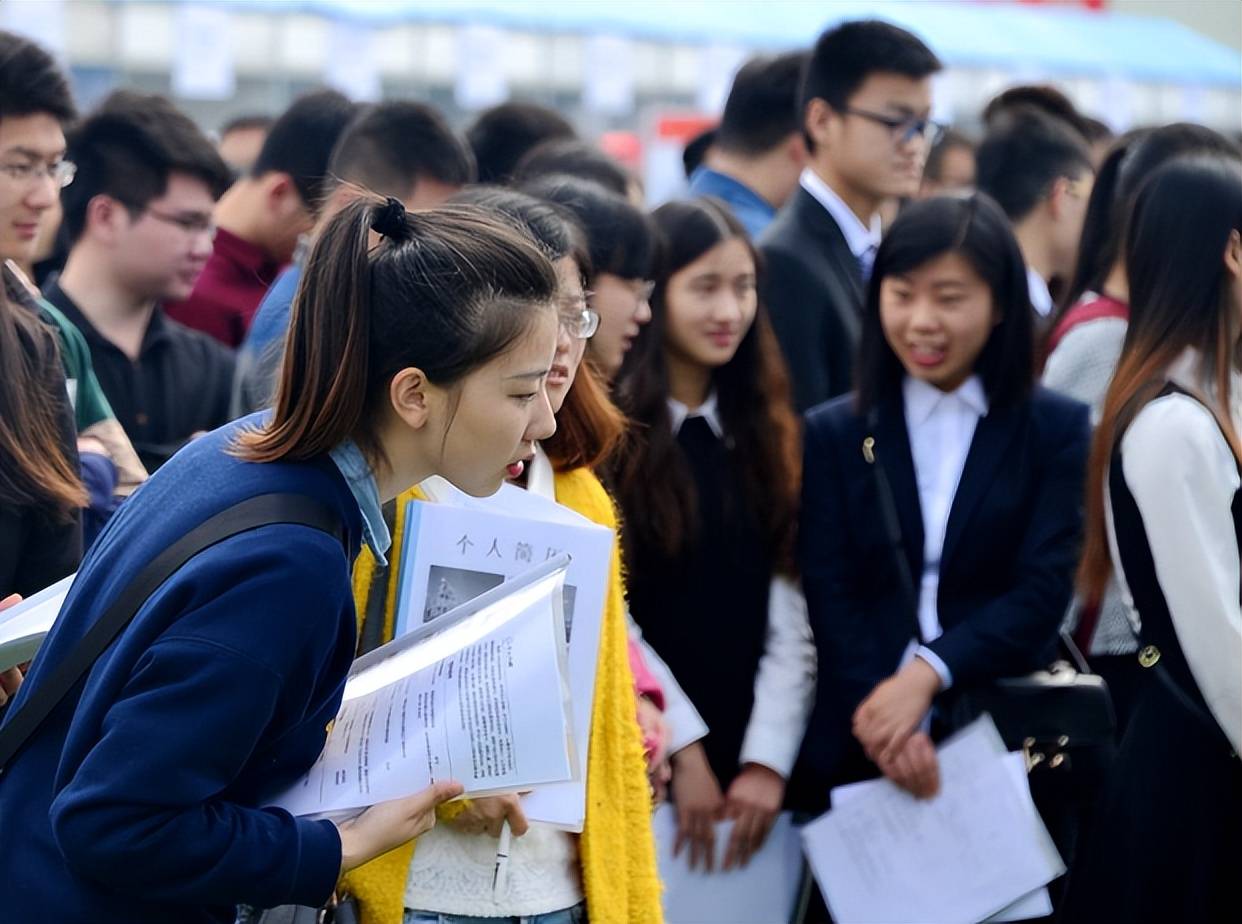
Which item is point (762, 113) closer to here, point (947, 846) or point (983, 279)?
point (983, 279)

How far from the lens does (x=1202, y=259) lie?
329cm

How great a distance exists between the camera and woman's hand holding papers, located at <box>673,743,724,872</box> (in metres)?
3.35

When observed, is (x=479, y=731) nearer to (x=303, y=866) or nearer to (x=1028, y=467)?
(x=303, y=866)

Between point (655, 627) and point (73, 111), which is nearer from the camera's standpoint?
point (73, 111)

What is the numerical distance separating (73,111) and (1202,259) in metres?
2.19

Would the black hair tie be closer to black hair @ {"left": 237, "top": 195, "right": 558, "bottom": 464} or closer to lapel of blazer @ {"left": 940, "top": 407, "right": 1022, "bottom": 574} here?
black hair @ {"left": 237, "top": 195, "right": 558, "bottom": 464}

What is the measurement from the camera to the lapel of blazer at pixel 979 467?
3.39m

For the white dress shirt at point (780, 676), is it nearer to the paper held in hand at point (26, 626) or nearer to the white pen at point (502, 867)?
the white pen at point (502, 867)

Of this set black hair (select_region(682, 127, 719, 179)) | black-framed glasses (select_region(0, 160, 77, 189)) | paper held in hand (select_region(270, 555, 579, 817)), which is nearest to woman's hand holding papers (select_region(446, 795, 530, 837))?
paper held in hand (select_region(270, 555, 579, 817))

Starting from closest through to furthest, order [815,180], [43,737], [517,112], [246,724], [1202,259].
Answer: [246,724]
[43,737]
[1202,259]
[815,180]
[517,112]

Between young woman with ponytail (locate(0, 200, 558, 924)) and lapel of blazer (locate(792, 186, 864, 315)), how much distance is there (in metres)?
2.40

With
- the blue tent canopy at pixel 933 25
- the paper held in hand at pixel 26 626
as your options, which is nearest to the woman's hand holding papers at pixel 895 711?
the paper held in hand at pixel 26 626

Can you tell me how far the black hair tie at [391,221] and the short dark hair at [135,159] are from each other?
7.95 ft

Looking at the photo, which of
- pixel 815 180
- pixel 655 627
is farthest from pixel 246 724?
pixel 815 180
